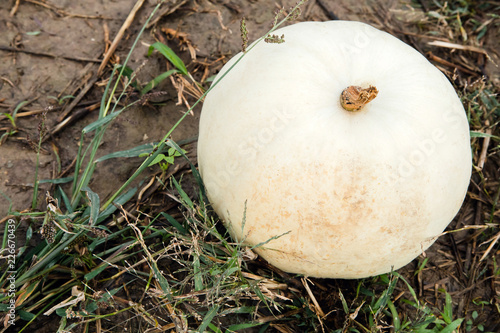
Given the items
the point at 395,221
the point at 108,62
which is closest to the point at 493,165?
the point at 395,221

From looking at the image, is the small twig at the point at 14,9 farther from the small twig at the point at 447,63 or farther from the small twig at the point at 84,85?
the small twig at the point at 447,63

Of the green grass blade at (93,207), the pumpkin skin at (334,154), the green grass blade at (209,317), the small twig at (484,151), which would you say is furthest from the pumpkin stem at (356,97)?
the small twig at (484,151)

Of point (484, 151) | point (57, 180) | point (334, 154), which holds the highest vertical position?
point (334, 154)

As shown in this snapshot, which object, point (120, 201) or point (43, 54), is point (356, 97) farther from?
point (43, 54)

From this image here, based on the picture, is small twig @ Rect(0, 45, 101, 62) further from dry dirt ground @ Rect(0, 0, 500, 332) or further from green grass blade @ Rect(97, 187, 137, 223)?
green grass blade @ Rect(97, 187, 137, 223)

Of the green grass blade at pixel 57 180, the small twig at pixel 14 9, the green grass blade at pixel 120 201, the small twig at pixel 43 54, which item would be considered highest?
the small twig at pixel 14 9

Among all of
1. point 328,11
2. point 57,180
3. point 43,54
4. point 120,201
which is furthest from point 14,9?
point 328,11
